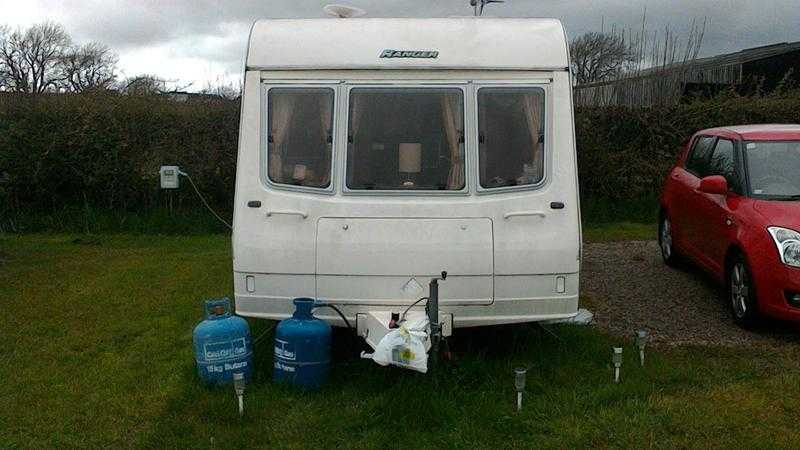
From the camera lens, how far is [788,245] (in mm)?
6117

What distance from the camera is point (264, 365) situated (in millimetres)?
5734

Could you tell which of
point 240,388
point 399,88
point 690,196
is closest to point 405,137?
point 399,88

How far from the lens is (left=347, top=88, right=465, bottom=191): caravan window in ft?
17.7

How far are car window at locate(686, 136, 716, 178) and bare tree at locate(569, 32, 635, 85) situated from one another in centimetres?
440

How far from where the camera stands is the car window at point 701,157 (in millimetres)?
8188

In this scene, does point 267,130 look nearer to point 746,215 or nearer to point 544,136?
point 544,136

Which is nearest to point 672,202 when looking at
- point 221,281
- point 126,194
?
point 221,281

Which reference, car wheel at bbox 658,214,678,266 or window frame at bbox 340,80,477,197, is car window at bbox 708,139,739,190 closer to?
car wheel at bbox 658,214,678,266

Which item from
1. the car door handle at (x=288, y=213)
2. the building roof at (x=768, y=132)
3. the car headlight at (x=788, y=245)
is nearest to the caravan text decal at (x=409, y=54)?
the car door handle at (x=288, y=213)

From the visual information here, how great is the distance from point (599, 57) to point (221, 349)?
1409 centimetres

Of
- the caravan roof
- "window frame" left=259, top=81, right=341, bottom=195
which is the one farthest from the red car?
"window frame" left=259, top=81, right=341, bottom=195

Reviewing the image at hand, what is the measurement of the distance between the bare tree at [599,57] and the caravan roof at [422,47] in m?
7.64

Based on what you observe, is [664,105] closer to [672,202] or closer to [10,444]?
[672,202]

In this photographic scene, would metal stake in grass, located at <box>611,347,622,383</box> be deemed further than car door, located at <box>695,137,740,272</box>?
No
